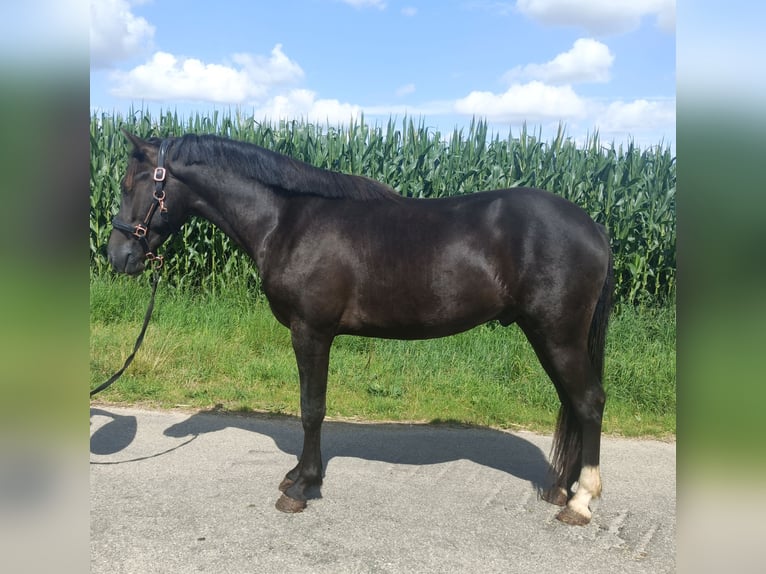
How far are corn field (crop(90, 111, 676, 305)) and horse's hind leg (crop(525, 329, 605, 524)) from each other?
5.28m

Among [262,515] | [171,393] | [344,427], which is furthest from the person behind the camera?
[171,393]

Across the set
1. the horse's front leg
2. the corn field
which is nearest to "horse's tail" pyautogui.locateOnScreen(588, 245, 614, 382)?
the horse's front leg

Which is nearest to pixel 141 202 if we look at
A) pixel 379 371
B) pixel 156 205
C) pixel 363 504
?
pixel 156 205

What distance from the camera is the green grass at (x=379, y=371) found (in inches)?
221

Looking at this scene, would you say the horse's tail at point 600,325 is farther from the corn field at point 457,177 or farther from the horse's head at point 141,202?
the corn field at point 457,177

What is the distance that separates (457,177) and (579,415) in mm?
6114

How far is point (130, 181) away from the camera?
383 centimetres

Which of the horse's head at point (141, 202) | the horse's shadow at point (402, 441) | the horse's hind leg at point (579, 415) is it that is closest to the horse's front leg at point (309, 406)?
the horse's shadow at point (402, 441)

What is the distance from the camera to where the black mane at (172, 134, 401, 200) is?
152 inches

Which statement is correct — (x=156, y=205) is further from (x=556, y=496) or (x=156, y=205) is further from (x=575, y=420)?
(x=556, y=496)
